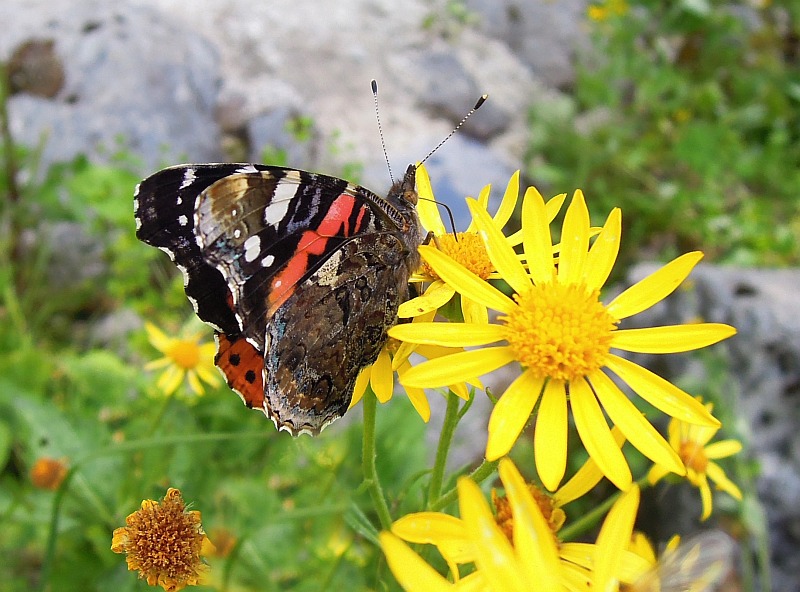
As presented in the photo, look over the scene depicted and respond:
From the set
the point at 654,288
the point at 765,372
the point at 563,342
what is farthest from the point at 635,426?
the point at 765,372

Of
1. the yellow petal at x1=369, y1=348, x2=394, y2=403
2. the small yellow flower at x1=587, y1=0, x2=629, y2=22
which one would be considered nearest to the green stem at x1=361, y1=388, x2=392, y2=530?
the yellow petal at x1=369, y1=348, x2=394, y2=403

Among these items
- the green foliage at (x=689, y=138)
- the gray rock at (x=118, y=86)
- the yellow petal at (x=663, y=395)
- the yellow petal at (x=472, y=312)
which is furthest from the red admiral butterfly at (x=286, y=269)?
the green foliage at (x=689, y=138)

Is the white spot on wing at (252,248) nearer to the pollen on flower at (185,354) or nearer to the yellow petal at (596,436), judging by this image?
the yellow petal at (596,436)

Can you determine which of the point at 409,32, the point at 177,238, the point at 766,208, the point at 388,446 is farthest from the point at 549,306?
the point at 409,32

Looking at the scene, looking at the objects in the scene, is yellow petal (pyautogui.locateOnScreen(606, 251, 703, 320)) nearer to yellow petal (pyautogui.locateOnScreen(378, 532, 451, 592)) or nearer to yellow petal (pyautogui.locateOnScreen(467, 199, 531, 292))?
yellow petal (pyautogui.locateOnScreen(467, 199, 531, 292))

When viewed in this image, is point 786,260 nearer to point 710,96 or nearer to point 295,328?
point 710,96

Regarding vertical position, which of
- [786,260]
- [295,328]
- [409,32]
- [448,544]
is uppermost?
[448,544]
